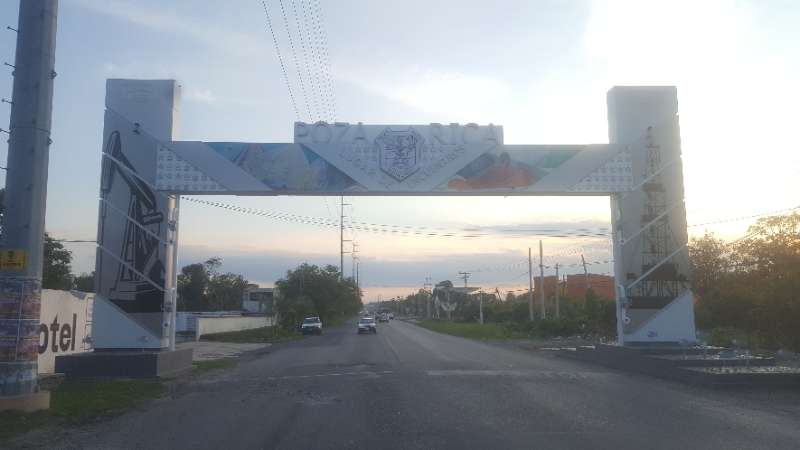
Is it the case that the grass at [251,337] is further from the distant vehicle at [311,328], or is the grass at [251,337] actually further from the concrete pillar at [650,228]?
the concrete pillar at [650,228]

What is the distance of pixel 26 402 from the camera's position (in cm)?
1182

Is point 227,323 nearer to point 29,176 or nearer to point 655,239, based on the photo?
point 655,239

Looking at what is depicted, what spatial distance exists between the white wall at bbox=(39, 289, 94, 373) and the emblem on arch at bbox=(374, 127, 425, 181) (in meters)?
10.2

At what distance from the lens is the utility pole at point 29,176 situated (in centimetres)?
1240

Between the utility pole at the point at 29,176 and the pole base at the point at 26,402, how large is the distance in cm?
3

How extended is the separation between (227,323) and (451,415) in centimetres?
4790

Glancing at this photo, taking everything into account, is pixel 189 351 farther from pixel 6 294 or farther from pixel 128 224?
pixel 6 294

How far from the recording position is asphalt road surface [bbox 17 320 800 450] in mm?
9430

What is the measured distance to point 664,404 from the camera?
42.8ft

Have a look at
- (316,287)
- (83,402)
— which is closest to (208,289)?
(316,287)

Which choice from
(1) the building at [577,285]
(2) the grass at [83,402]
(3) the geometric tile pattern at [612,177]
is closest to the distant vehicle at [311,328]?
(1) the building at [577,285]

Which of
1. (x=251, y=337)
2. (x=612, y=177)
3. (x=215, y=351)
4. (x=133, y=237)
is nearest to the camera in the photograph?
(x=133, y=237)

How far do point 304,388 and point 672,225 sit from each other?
491 inches

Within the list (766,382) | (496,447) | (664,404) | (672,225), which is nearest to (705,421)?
(664,404)
